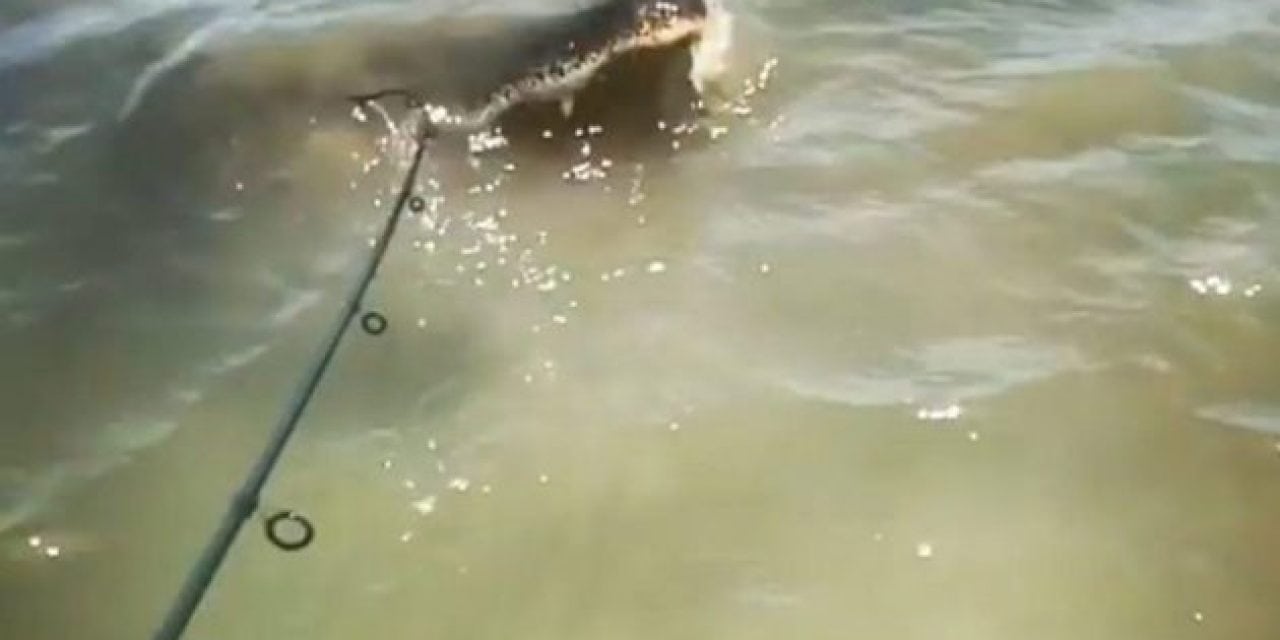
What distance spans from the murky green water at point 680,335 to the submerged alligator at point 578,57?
162 millimetres

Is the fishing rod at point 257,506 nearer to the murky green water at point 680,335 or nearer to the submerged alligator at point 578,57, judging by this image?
the murky green water at point 680,335

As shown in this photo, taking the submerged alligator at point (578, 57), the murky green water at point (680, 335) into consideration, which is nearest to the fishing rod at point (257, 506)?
the murky green water at point (680, 335)

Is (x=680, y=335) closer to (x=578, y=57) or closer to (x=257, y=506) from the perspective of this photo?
(x=578, y=57)

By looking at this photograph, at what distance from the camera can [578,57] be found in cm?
625

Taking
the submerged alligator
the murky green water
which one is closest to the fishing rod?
the murky green water

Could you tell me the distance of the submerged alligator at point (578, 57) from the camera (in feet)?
20.4

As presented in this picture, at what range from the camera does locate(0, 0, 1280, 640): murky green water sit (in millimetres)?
4457

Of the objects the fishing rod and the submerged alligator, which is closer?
the fishing rod

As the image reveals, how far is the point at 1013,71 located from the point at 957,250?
1.18m

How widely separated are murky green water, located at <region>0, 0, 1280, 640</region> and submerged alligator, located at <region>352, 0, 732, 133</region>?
162 millimetres

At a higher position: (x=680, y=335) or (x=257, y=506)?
(x=257, y=506)

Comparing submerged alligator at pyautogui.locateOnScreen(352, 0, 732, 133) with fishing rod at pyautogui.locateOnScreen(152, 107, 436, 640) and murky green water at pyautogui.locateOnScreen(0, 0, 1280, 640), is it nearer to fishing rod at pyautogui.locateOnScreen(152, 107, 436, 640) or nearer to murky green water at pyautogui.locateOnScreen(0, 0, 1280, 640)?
murky green water at pyautogui.locateOnScreen(0, 0, 1280, 640)

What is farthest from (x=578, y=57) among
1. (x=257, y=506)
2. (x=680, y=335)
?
(x=257, y=506)

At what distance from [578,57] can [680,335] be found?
1449 millimetres
